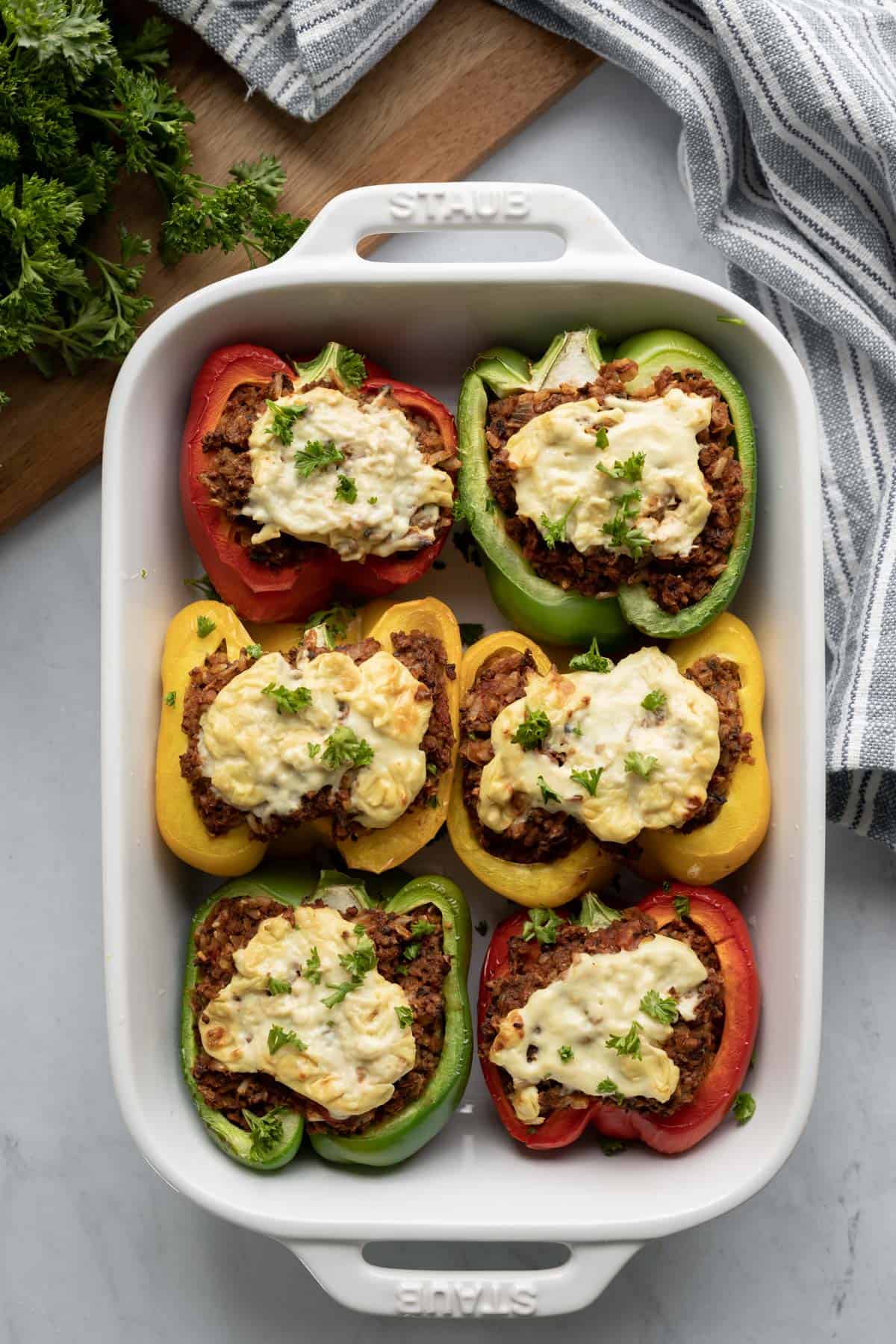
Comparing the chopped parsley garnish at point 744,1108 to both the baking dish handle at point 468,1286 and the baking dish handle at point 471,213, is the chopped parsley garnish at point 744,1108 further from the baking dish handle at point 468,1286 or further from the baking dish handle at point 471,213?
the baking dish handle at point 471,213

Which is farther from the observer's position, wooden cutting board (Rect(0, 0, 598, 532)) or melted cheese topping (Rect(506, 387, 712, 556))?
wooden cutting board (Rect(0, 0, 598, 532))

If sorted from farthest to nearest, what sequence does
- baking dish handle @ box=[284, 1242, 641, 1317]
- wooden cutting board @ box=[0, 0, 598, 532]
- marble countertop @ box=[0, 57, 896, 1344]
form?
marble countertop @ box=[0, 57, 896, 1344] < wooden cutting board @ box=[0, 0, 598, 532] < baking dish handle @ box=[284, 1242, 641, 1317]

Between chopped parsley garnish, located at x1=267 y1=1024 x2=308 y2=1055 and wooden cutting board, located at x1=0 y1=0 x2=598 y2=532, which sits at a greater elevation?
wooden cutting board, located at x1=0 y1=0 x2=598 y2=532

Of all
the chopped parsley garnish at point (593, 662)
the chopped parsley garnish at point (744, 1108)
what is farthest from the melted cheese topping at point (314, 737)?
the chopped parsley garnish at point (744, 1108)

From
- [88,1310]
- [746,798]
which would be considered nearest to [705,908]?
[746,798]

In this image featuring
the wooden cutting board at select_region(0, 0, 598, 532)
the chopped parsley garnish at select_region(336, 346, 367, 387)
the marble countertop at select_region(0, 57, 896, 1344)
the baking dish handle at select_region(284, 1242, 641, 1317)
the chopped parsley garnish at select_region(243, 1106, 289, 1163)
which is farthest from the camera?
the marble countertop at select_region(0, 57, 896, 1344)

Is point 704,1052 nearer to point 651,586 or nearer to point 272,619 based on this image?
point 651,586

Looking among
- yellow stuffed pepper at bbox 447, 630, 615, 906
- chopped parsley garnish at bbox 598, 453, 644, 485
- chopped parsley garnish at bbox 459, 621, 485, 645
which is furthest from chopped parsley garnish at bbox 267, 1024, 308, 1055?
chopped parsley garnish at bbox 598, 453, 644, 485

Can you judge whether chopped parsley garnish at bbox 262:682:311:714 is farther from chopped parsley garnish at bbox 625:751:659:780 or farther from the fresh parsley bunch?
the fresh parsley bunch
